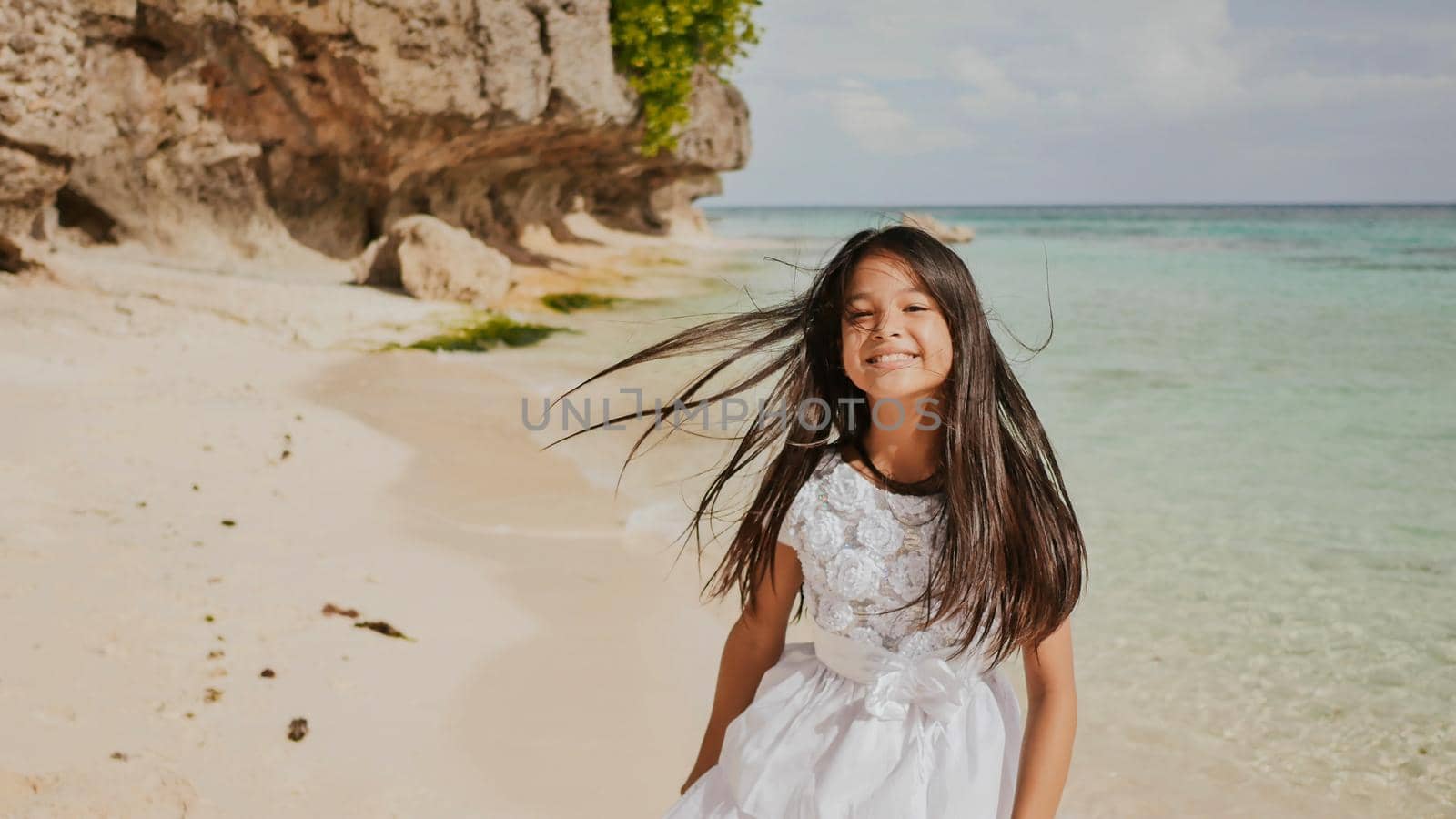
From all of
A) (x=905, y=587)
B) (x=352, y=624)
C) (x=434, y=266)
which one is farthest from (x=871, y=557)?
(x=434, y=266)

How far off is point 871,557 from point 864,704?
9.1 inches

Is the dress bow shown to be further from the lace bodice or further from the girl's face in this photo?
the girl's face

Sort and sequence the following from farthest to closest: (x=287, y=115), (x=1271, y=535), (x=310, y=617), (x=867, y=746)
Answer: (x=287, y=115) → (x=1271, y=535) → (x=310, y=617) → (x=867, y=746)

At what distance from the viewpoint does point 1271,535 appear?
630 cm

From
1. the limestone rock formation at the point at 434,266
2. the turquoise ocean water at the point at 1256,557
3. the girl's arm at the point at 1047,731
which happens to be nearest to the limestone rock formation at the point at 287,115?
the limestone rock formation at the point at 434,266

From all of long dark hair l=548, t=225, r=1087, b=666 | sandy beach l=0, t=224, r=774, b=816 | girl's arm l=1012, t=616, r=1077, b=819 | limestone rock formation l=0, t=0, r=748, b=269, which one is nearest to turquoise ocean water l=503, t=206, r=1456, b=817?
long dark hair l=548, t=225, r=1087, b=666

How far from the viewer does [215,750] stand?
2836 millimetres

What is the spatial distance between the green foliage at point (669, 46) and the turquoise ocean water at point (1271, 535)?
698 centimetres

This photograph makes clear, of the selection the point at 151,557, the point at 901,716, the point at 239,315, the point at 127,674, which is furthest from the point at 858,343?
the point at 239,315

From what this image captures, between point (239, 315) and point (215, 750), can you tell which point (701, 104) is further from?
point (215, 750)

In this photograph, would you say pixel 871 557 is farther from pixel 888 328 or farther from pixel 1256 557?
pixel 1256 557

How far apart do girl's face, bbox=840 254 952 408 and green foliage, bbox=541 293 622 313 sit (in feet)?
43.9

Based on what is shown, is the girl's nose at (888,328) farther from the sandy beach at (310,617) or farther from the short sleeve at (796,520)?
the sandy beach at (310,617)

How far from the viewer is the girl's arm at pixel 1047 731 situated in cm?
165
